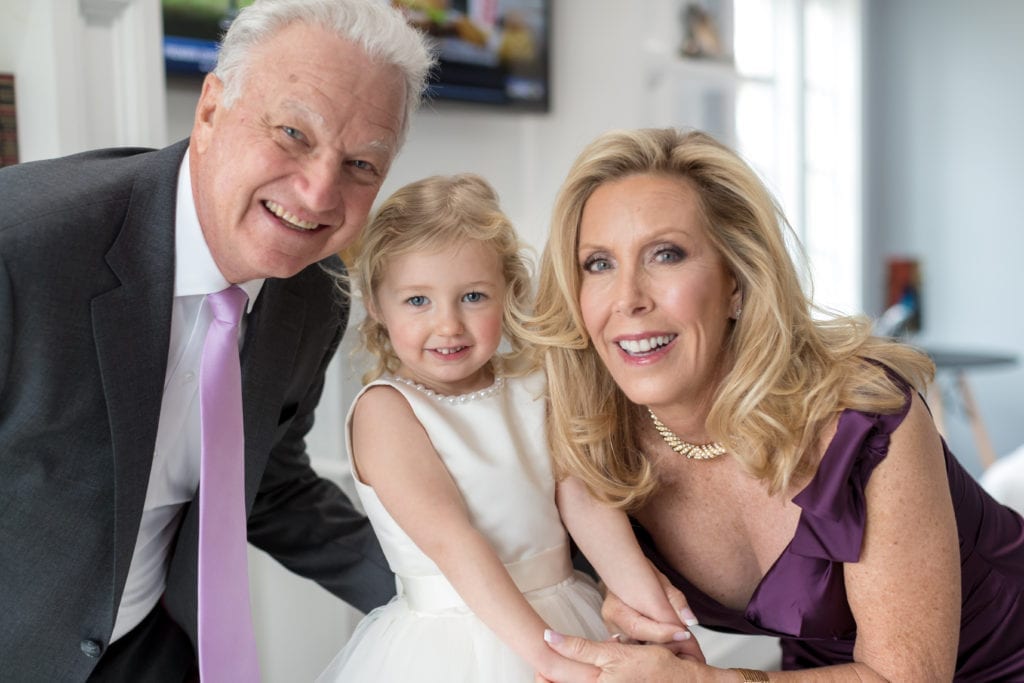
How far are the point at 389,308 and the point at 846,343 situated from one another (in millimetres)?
738

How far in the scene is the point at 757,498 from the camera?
1827mm

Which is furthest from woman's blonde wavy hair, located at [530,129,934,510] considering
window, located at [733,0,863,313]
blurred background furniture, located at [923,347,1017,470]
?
blurred background furniture, located at [923,347,1017,470]

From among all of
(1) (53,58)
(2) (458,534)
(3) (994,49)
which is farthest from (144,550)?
(3) (994,49)

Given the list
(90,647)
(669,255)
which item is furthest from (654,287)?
(90,647)

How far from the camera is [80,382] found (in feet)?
5.01

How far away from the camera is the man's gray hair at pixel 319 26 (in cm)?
156

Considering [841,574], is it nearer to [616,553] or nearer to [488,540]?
[616,553]

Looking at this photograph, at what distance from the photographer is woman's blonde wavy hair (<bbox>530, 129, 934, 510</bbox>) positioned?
1670mm

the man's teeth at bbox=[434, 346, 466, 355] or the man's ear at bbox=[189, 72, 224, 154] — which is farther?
the man's teeth at bbox=[434, 346, 466, 355]

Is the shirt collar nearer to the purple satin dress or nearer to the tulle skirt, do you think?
the tulle skirt

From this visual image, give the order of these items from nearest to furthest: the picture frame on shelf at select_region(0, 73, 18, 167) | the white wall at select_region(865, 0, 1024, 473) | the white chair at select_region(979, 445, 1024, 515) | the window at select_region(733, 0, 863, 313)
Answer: the picture frame on shelf at select_region(0, 73, 18, 167)
the white chair at select_region(979, 445, 1024, 515)
the window at select_region(733, 0, 863, 313)
the white wall at select_region(865, 0, 1024, 473)

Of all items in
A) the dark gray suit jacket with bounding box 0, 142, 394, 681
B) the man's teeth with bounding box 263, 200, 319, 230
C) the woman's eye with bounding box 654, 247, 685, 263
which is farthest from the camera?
the woman's eye with bounding box 654, 247, 685, 263

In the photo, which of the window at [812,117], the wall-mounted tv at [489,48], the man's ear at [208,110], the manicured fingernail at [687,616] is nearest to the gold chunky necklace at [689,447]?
the manicured fingernail at [687,616]

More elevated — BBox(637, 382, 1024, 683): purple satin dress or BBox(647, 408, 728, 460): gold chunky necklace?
BBox(647, 408, 728, 460): gold chunky necklace
